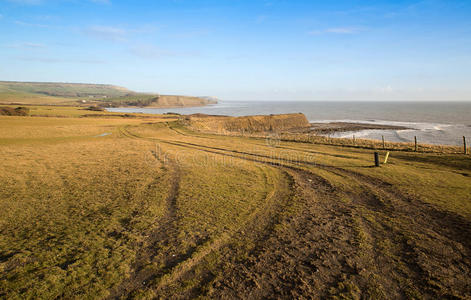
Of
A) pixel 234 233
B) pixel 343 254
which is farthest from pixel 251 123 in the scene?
pixel 343 254

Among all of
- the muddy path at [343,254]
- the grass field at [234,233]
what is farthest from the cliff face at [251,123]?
the muddy path at [343,254]

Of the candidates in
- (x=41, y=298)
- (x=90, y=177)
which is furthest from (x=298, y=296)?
(x=90, y=177)

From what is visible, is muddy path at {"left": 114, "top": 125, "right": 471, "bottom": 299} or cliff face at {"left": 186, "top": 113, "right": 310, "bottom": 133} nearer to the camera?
muddy path at {"left": 114, "top": 125, "right": 471, "bottom": 299}

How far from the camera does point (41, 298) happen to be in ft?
20.4

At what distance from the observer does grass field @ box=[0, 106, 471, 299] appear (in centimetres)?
681

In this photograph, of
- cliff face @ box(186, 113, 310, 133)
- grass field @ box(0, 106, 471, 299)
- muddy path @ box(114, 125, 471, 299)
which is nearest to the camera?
muddy path @ box(114, 125, 471, 299)

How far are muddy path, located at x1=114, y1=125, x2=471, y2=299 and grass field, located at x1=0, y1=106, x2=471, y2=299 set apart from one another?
0.04 meters

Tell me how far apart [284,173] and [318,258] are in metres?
11.0

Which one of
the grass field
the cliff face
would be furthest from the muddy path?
the cliff face

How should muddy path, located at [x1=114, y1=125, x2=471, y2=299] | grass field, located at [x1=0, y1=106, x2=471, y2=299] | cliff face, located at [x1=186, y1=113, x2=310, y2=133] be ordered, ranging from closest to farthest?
muddy path, located at [x1=114, y1=125, x2=471, y2=299] → grass field, located at [x1=0, y1=106, x2=471, y2=299] → cliff face, located at [x1=186, y1=113, x2=310, y2=133]

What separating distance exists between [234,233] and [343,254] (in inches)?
159

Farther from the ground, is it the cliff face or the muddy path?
the cliff face

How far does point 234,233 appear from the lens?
382 inches

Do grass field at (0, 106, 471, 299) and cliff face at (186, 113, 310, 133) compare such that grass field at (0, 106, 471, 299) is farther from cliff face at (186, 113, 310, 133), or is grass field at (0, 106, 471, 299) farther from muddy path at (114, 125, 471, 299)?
cliff face at (186, 113, 310, 133)
